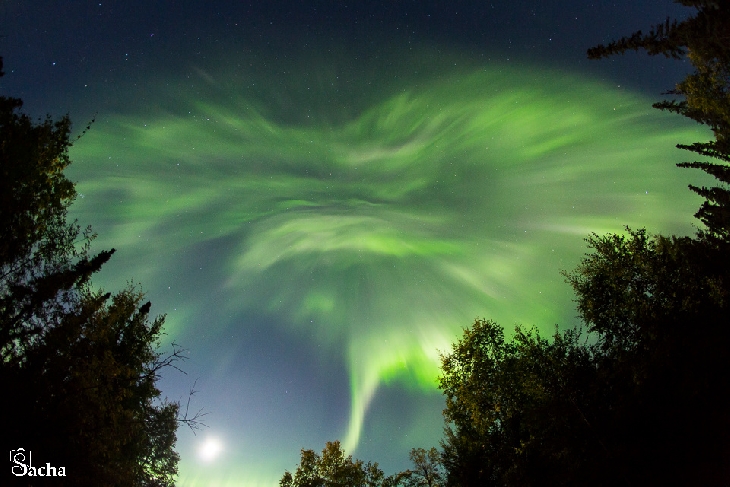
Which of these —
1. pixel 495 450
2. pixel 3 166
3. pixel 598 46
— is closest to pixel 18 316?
pixel 3 166

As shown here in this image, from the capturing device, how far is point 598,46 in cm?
827

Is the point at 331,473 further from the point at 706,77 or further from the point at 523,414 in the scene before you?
the point at 706,77

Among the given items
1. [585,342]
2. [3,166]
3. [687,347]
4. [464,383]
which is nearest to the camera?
[3,166]

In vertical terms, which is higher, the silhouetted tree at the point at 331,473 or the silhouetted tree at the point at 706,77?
the silhouetted tree at the point at 706,77

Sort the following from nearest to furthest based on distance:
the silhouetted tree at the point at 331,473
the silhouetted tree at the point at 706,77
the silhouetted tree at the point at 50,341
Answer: the silhouetted tree at the point at 706,77, the silhouetted tree at the point at 50,341, the silhouetted tree at the point at 331,473

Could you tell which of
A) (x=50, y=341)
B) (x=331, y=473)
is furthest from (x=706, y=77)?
(x=331, y=473)

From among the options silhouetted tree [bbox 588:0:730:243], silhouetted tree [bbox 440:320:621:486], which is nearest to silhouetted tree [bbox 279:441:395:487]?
silhouetted tree [bbox 440:320:621:486]

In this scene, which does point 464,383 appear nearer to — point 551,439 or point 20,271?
point 551,439

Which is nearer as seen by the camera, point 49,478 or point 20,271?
point 49,478

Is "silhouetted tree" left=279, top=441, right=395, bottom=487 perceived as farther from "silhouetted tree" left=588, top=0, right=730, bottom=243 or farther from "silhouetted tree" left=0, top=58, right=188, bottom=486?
"silhouetted tree" left=588, top=0, right=730, bottom=243

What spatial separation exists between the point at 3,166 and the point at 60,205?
8.44 ft

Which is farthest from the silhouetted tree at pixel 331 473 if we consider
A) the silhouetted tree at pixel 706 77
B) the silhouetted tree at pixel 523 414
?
the silhouetted tree at pixel 706 77

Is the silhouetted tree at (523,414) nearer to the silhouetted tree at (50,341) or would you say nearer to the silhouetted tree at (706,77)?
the silhouetted tree at (706,77)

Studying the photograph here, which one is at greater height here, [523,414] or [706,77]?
[706,77]
